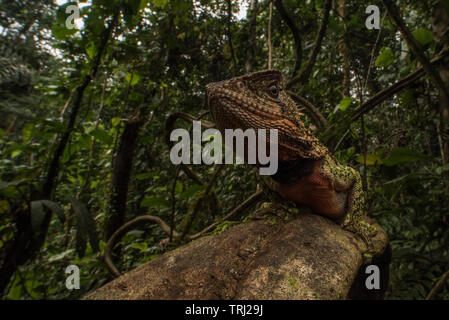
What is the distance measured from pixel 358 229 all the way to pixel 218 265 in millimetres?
1259

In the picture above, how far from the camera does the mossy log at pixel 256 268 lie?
1.33m

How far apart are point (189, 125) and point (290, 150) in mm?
3535

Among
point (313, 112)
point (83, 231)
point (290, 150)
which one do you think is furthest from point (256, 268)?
point (313, 112)

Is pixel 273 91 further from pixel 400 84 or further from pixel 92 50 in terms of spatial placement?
pixel 92 50

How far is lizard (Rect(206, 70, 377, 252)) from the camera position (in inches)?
72.2

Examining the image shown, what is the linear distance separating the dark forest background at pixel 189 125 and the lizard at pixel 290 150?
1.24 feet

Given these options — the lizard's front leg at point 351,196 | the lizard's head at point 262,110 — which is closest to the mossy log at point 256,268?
the lizard's front leg at point 351,196

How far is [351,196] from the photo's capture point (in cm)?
238

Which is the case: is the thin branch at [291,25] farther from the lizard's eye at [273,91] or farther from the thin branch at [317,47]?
the lizard's eye at [273,91]

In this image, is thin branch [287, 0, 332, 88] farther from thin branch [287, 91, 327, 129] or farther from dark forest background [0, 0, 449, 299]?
thin branch [287, 91, 327, 129]

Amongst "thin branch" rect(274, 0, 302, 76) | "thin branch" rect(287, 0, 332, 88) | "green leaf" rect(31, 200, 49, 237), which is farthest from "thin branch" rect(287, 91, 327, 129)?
"green leaf" rect(31, 200, 49, 237)

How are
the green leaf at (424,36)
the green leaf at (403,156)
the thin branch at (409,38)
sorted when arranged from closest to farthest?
1. the thin branch at (409,38)
2. the green leaf at (403,156)
3. the green leaf at (424,36)
